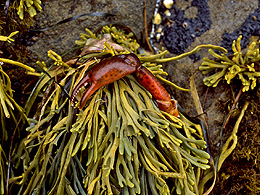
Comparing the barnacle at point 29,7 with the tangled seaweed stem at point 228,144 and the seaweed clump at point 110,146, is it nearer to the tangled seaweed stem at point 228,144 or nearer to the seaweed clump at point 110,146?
the seaweed clump at point 110,146

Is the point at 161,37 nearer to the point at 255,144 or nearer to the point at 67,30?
the point at 67,30

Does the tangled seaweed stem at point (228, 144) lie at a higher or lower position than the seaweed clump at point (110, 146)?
lower

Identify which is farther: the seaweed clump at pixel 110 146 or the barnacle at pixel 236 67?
the barnacle at pixel 236 67

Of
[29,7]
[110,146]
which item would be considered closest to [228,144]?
[110,146]

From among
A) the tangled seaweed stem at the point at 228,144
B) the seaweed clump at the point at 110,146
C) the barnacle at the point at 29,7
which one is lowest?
the tangled seaweed stem at the point at 228,144

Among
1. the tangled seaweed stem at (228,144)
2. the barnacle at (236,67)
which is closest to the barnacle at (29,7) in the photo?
the barnacle at (236,67)

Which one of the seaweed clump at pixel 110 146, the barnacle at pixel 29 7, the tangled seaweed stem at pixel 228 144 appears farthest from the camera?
the tangled seaweed stem at pixel 228 144

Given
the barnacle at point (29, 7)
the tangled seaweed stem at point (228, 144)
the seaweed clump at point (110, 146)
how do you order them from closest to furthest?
the seaweed clump at point (110, 146) < the barnacle at point (29, 7) < the tangled seaweed stem at point (228, 144)

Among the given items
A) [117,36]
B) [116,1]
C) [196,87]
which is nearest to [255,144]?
[196,87]
